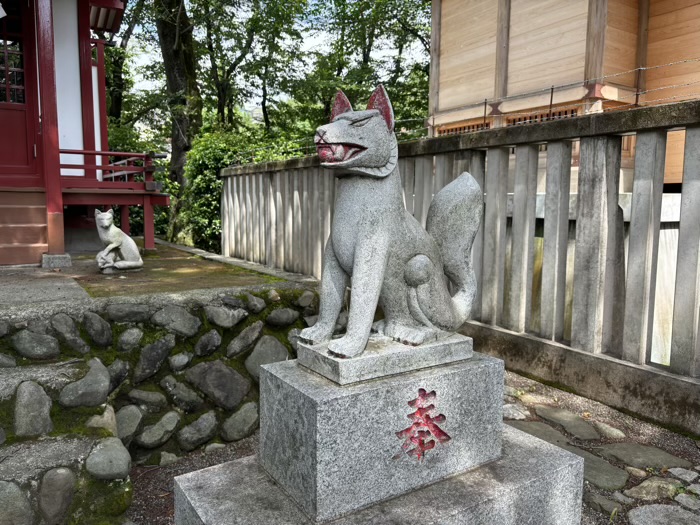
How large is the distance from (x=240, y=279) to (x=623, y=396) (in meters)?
3.53

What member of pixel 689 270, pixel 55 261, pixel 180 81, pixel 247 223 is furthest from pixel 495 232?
pixel 180 81

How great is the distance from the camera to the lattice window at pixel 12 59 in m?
6.89

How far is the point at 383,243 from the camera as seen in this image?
89.0 inches

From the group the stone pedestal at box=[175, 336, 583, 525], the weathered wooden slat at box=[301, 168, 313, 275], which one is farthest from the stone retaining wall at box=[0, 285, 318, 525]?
the weathered wooden slat at box=[301, 168, 313, 275]

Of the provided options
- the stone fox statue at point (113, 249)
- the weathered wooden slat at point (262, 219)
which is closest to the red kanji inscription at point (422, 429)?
the stone fox statue at point (113, 249)

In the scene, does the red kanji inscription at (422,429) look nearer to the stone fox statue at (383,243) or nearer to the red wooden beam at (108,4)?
the stone fox statue at (383,243)

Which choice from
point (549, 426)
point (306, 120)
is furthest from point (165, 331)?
point (306, 120)

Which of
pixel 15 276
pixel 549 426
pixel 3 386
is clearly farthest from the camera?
pixel 15 276

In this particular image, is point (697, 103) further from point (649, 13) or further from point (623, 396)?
point (649, 13)

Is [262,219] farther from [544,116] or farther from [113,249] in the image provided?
[544,116]

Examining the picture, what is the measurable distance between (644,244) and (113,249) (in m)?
5.02

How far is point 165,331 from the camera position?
3.87 m

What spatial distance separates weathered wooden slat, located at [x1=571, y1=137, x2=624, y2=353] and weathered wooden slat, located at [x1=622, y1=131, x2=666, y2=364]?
185mm

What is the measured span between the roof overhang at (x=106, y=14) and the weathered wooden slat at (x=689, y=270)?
845cm
